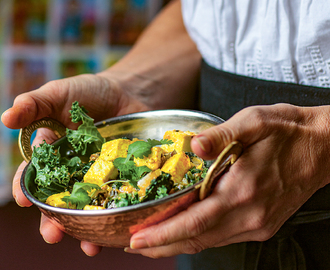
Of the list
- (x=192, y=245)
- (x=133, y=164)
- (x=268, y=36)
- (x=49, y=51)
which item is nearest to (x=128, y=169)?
(x=133, y=164)

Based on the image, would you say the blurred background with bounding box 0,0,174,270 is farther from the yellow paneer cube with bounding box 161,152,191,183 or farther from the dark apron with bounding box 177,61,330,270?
the yellow paneer cube with bounding box 161,152,191,183

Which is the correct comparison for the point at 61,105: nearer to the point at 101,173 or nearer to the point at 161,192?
the point at 101,173

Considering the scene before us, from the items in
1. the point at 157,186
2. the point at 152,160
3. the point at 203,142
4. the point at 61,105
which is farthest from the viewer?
the point at 61,105

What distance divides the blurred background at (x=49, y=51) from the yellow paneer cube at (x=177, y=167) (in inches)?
62.2

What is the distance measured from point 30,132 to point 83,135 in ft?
0.46

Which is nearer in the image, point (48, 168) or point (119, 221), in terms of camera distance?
point (119, 221)

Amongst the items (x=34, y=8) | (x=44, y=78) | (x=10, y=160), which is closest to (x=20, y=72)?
(x=44, y=78)

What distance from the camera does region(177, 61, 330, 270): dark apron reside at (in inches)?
31.0

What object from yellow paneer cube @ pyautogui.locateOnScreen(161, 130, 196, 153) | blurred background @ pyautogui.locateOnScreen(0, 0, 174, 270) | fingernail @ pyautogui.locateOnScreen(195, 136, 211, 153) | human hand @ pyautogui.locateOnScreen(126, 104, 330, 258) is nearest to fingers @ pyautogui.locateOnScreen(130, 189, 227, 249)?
human hand @ pyautogui.locateOnScreen(126, 104, 330, 258)

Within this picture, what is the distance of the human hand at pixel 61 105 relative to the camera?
2.58 ft

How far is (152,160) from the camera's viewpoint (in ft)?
2.40

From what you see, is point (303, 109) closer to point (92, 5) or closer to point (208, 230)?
point (208, 230)

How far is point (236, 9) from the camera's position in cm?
88

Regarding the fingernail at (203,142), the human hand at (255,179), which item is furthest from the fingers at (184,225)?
the fingernail at (203,142)
